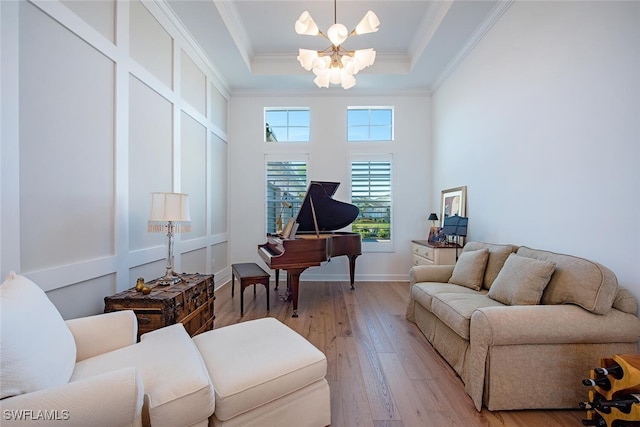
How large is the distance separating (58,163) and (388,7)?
366 cm

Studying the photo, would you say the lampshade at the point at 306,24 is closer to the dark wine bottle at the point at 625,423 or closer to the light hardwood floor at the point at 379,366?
the light hardwood floor at the point at 379,366

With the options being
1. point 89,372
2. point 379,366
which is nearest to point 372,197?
point 379,366

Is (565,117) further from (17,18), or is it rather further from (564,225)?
(17,18)

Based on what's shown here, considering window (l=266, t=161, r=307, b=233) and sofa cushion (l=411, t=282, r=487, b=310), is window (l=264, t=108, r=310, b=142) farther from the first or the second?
sofa cushion (l=411, t=282, r=487, b=310)

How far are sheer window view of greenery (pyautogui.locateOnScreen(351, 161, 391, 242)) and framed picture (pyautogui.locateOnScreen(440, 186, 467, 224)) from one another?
93cm

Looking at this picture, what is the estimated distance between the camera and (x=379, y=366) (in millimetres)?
2207

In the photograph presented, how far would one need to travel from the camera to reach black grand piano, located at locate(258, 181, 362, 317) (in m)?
3.14

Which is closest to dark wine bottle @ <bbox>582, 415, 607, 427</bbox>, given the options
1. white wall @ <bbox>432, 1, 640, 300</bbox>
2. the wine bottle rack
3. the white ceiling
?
the wine bottle rack

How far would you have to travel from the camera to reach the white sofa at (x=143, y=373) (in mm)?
920

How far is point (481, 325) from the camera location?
1.72m

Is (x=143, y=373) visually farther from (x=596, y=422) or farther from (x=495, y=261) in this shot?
(x=495, y=261)

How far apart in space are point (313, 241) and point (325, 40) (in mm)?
2925

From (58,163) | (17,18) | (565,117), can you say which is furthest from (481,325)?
(17,18)

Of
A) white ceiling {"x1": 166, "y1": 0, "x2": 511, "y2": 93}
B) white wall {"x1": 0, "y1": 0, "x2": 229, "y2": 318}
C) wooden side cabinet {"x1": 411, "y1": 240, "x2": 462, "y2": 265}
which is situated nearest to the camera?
white wall {"x1": 0, "y1": 0, "x2": 229, "y2": 318}
